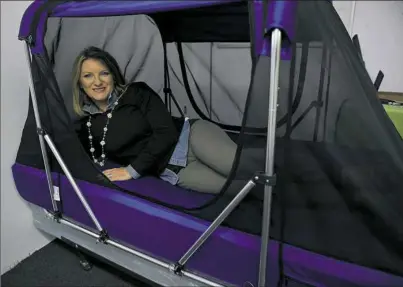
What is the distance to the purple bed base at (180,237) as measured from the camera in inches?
32.7

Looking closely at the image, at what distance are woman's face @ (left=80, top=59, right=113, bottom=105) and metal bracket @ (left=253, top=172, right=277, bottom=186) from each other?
0.85 meters

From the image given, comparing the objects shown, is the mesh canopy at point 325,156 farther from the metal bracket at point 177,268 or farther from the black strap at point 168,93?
the black strap at point 168,93

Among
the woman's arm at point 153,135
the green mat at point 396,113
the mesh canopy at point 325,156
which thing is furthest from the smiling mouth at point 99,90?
the green mat at point 396,113

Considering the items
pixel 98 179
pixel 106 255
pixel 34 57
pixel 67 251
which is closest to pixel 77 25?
pixel 34 57

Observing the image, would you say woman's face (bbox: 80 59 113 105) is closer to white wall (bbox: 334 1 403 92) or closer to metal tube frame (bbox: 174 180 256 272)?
metal tube frame (bbox: 174 180 256 272)

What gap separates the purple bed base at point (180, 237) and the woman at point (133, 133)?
4.1 inches

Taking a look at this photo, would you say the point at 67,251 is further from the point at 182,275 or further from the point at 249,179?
the point at 249,179

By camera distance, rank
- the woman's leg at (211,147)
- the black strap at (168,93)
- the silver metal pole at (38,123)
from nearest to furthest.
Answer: the silver metal pole at (38,123)
the woman's leg at (211,147)
the black strap at (168,93)

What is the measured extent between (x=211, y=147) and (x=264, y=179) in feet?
→ 1.86

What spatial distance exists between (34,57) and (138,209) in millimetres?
635

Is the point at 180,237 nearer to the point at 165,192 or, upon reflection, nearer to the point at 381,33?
the point at 165,192

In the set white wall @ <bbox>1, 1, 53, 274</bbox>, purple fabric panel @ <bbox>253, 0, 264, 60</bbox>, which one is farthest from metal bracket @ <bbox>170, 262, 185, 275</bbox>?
white wall @ <bbox>1, 1, 53, 274</bbox>

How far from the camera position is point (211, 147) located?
52.1 inches

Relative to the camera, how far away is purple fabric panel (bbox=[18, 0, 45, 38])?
1075mm
